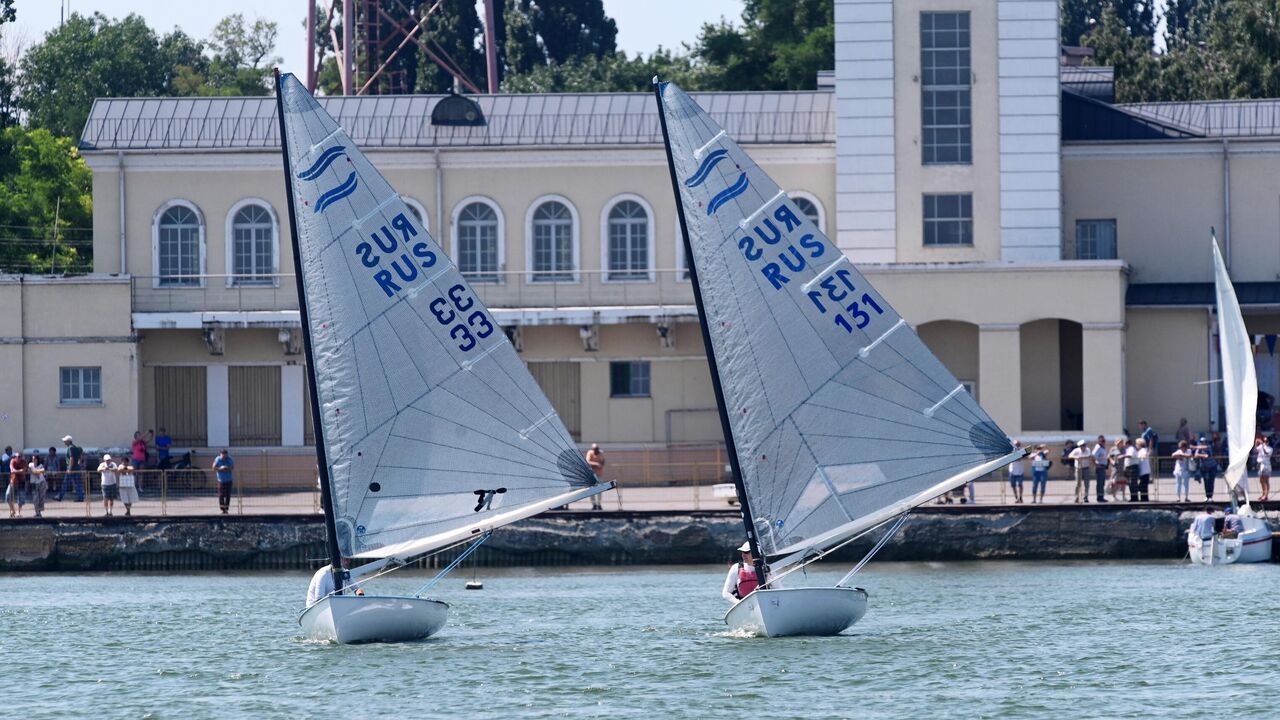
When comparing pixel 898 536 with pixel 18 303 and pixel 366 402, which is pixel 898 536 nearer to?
pixel 366 402

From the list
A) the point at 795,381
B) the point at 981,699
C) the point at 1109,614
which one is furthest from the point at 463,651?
the point at 1109,614

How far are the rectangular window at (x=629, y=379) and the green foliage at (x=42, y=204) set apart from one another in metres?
23.4

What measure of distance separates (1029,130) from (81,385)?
2216 centimetres

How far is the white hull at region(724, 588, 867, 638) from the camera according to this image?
2812cm

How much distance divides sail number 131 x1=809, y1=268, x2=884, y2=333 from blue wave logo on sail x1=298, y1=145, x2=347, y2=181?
624 cm

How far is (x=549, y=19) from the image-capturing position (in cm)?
9781

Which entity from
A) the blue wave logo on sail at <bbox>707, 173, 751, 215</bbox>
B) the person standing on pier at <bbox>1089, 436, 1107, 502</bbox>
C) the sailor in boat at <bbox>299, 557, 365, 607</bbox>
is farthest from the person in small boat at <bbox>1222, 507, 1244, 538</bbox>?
the sailor in boat at <bbox>299, 557, 365, 607</bbox>

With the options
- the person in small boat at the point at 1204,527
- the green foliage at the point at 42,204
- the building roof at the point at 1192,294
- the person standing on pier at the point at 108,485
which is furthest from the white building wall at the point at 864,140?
the green foliage at the point at 42,204

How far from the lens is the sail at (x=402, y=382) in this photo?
1104 inches

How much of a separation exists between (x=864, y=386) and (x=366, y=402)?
619cm

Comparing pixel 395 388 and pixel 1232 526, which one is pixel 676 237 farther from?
pixel 395 388

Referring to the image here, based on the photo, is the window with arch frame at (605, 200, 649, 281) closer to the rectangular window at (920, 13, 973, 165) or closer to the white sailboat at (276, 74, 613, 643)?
the rectangular window at (920, 13, 973, 165)

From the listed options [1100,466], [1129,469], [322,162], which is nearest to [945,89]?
[1100,466]

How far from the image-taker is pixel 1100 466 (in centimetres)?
4412
